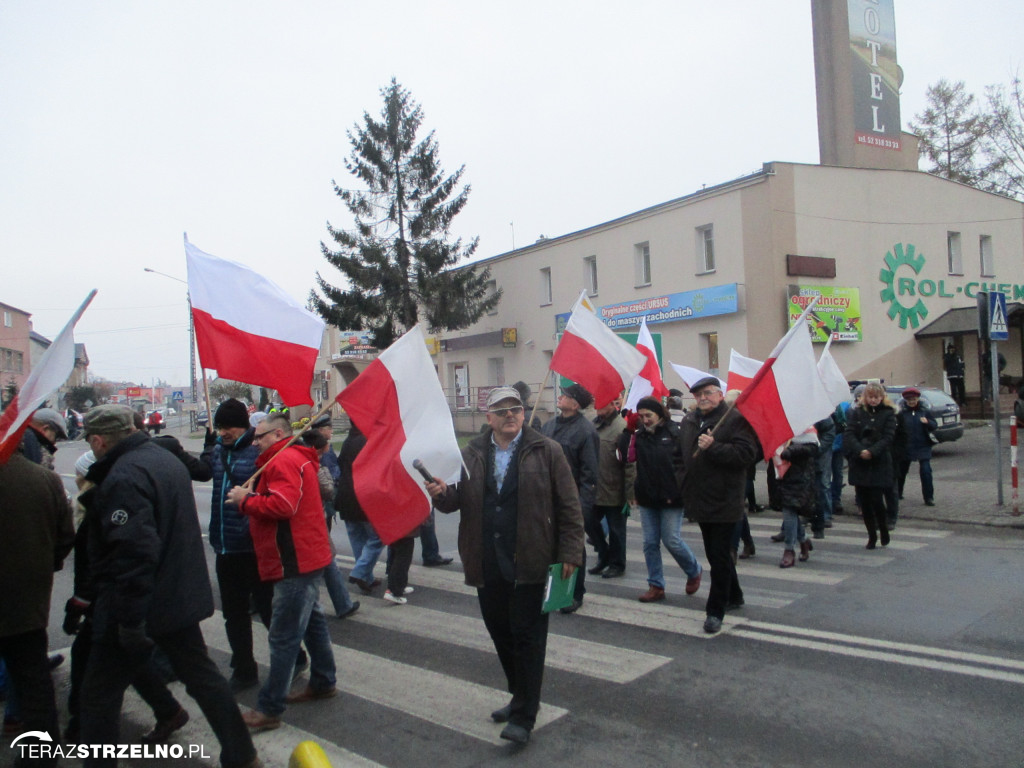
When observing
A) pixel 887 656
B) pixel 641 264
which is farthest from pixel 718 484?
pixel 641 264

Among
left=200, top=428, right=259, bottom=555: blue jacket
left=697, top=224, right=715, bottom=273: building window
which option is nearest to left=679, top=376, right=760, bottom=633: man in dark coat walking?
left=200, top=428, right=259, bottom=555: blue jacket

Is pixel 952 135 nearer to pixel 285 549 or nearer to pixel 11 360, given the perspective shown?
pixel 285 549

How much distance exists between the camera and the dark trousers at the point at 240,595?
5000 millimetres

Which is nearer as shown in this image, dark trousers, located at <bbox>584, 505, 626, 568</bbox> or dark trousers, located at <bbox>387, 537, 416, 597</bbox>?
dark trousers, located at <bbox>387, 537, 416, 597</bbox>

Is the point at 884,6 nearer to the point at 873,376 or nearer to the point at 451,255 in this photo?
the point at 873,376

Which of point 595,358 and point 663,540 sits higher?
point 595,358

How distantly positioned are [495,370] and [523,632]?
31332mm

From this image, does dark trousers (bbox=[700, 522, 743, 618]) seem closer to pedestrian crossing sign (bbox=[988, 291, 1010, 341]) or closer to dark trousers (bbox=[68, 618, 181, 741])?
dark trousers (bbox=[68, 618, 181, 741])

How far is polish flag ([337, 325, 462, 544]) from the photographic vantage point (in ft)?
15.0

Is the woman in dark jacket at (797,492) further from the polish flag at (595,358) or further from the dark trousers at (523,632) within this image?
the dark trousers at (523,632)

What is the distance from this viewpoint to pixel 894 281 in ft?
Answer: 85.3

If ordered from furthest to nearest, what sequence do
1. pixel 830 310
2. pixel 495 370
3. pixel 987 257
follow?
1. pixel 495 370
2. pixel 987 257
3. pixel 830 310

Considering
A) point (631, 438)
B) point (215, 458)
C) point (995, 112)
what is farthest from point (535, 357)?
point (215, 458)

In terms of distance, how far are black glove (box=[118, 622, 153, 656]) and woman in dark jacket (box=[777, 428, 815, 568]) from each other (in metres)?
6.16
